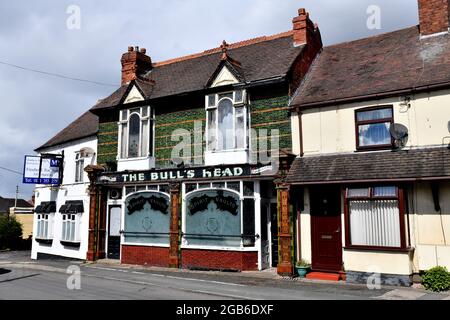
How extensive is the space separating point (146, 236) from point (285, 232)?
251 inches

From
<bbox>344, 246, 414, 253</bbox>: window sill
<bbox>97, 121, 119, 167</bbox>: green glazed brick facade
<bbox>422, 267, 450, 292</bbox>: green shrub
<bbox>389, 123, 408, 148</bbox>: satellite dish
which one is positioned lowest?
<bbox>422, 267, 450, 292</bbox>: green shrub

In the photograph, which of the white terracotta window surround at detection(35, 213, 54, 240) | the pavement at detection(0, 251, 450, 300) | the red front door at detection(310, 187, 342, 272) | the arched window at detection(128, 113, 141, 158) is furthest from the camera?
the white terracotta window surround at detection(35, 213, 54, 240)

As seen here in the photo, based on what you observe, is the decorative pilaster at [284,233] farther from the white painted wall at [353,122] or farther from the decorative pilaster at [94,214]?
the decorative pilaster at [94,214]

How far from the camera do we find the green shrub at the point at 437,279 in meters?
11.6

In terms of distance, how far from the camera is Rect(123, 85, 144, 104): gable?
1922cm

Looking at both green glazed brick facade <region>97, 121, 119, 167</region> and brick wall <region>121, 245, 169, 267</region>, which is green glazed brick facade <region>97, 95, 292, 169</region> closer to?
green glazed brick facade <region>97, 121, 119, 167</region>

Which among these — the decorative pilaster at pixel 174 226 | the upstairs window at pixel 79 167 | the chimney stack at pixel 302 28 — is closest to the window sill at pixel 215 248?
the decorative pilaster at pixel 174 226

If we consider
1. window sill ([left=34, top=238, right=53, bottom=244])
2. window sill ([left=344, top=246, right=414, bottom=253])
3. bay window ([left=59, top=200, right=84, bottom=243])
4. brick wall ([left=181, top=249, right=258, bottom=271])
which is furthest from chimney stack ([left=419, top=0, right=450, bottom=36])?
window sill ([left=34, top=238, right=53, bottom=244])

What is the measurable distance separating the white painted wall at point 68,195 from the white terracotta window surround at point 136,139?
2.58 meters

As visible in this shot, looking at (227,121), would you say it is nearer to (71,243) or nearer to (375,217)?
(375,217)

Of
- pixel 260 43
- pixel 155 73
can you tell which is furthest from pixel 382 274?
pixel 155 73

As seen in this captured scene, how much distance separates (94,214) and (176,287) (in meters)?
8.66

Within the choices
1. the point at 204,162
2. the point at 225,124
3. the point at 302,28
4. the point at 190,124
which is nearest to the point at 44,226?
the point at 190,124

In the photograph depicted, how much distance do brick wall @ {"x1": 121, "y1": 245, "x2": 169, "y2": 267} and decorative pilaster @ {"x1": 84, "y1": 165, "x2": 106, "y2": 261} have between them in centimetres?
166
